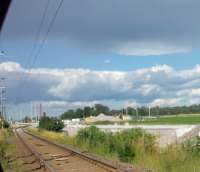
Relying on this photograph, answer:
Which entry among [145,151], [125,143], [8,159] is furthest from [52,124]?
[145,151]

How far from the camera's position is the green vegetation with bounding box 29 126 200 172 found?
17.6m

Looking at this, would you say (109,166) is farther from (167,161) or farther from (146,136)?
(146,136)

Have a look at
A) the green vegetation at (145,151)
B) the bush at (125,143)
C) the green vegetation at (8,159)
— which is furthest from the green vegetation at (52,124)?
the bush at (125,143)

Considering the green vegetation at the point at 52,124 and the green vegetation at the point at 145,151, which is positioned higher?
the green vegetation at the point at 52,124

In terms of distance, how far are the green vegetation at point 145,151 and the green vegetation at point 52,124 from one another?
189ft

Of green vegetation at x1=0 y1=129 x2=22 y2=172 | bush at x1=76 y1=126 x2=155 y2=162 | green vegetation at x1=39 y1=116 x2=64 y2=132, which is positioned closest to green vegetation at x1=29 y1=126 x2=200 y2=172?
A: bush at x1=76 y1=126 x2=155 y2=162

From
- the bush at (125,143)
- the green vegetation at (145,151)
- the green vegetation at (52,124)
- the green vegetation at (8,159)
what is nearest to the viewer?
the green vegetation at (145,151)

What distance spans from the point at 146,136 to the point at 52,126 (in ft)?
235

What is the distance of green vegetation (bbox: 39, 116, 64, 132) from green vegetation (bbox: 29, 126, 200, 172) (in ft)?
189

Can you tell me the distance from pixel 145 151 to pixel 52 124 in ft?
248

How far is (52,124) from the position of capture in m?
100

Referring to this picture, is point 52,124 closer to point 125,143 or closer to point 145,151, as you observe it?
point 125,143

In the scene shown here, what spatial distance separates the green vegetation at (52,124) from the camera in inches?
3853

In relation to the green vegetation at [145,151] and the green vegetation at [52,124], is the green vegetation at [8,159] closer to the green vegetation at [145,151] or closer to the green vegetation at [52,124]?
the green vegetation at [145,151]
